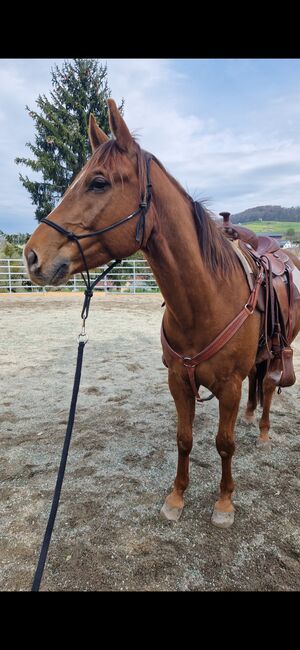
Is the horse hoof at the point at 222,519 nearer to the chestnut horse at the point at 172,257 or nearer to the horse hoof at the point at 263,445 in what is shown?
the chestnut horse at the point at 172,257

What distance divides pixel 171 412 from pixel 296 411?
4.60ft

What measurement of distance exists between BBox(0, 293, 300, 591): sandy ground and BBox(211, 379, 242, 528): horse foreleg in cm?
9

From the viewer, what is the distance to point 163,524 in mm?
2127

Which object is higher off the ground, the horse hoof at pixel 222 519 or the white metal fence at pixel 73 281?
the white metal fence at pixel 73 281

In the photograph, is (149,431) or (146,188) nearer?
(146,188)

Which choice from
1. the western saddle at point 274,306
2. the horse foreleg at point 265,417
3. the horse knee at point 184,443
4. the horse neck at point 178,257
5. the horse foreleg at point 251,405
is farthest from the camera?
the horse foreleg at point 251,405

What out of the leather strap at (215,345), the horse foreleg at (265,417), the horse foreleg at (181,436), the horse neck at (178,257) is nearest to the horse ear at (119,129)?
the horse neck at (178,257)

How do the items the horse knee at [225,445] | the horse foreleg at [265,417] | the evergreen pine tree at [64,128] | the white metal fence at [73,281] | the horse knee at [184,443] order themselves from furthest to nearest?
the evergreen pine tree at [64,128] → the white metal fence at [73,281] → the horse foreleg at [265,417] → the horse knee at [184,443] → the horse knee at [225,445]

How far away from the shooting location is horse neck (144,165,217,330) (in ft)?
5.37

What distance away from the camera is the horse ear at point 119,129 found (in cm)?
142

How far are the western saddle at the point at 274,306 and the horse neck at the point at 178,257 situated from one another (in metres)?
0.49

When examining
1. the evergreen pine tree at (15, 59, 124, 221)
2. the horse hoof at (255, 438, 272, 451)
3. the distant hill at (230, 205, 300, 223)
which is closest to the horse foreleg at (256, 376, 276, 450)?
the horse hoof at (255, 438, 272, 451)
